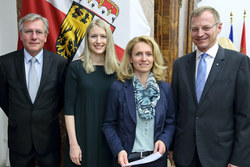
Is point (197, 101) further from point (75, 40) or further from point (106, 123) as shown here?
point (75, 40)

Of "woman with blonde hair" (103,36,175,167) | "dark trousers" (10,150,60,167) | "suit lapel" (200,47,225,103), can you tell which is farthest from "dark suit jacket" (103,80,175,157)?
"dark trousers" (10,150,60,167)

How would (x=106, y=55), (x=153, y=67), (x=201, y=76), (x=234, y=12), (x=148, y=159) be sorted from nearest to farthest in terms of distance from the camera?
(x=148, y=159)
(x=201, y=76)
(x=153, y=67)
(x=106, y=55)
(x=234, y=12)

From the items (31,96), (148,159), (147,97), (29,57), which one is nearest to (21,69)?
(29,57)

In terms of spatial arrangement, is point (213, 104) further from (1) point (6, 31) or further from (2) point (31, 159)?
(1) point (6, 31)

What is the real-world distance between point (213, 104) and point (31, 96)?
127 cm

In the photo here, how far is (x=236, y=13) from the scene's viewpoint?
→ 5.39 m

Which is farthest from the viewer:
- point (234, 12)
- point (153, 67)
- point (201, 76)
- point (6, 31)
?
point (234, 12)

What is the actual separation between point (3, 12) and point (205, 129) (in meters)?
3.04

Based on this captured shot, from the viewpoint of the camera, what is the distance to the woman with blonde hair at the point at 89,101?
165 cm

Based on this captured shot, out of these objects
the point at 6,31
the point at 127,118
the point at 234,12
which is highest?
the point at 234,12

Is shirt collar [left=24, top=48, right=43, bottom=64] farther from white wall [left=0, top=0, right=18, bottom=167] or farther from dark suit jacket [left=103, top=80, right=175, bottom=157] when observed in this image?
white wall [left=0, top=0, right=18, bottom=167]

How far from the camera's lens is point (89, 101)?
1.65 m

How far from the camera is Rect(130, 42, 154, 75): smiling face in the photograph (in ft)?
5.01

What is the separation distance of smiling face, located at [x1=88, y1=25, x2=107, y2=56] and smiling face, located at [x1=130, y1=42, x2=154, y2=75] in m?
0.26
